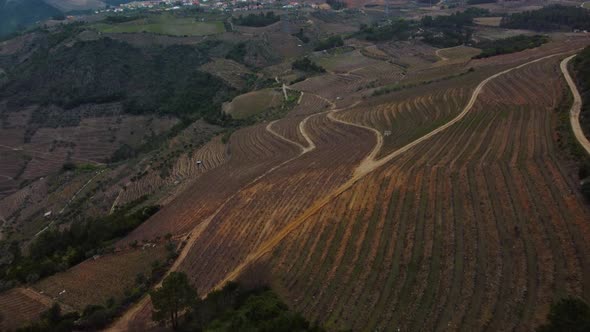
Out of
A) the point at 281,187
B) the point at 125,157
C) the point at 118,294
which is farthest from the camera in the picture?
the point at 125,157

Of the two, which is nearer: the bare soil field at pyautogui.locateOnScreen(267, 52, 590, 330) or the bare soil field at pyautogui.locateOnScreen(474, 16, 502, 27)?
the bare soil field at pyautogui.locateOnScreen(267, 52, 590, 330)

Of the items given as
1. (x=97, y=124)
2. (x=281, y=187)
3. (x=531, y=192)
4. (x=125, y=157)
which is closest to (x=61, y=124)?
(x=97, y=124)

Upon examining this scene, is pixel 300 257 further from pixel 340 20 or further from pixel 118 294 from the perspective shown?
pixel 340 20

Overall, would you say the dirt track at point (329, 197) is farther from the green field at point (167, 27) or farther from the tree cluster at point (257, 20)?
the tree cluster at point (257, 20)

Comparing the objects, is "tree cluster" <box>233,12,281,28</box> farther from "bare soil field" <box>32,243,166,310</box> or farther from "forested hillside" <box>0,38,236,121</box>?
"bare soil field" <box>32,243,166,310</box>

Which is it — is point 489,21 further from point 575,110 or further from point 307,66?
point 575,110

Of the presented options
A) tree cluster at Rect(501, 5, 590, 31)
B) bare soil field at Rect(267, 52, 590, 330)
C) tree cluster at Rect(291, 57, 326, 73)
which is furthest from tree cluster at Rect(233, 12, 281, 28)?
bare soil field at Rect(267, 52, 590, 330)

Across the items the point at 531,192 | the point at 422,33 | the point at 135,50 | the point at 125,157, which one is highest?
the point at 531,192
